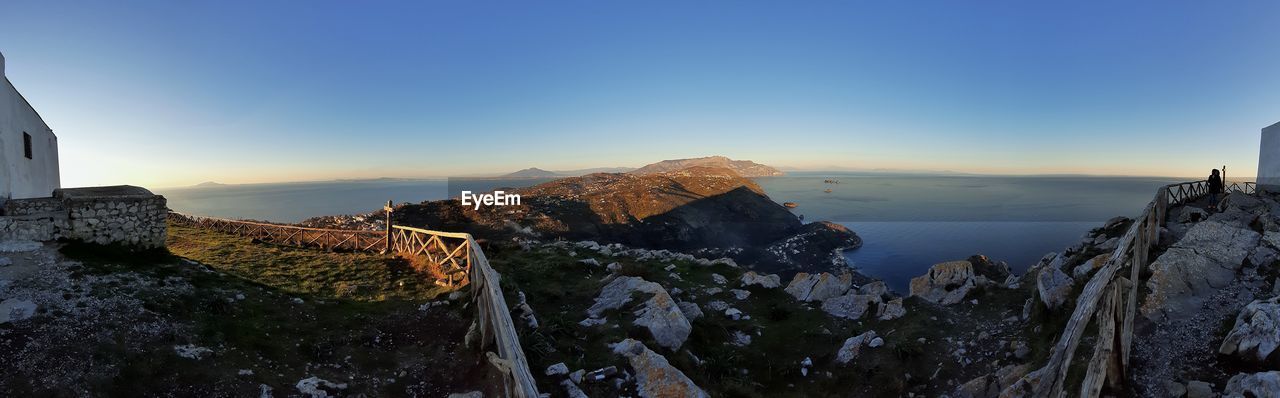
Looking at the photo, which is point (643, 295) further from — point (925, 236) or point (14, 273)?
point (925, 236)

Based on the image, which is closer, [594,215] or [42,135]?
[42,135]

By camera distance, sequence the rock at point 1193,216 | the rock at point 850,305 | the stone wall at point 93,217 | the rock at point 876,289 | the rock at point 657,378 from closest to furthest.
Answer: the rock at point 657,378
the stone wall at point 93,217
the rock at point 850,305
the rock at point 876,289
the rock at point 1193,216

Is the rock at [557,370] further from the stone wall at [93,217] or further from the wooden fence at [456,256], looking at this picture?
the stone wall at [93,217]

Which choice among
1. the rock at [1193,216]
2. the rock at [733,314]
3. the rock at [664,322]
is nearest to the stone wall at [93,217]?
the rock at [664,322]

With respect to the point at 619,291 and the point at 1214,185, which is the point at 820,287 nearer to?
the point at 619,291

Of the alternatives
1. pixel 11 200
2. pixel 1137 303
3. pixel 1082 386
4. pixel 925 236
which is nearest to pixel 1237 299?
pixel 1137 303
